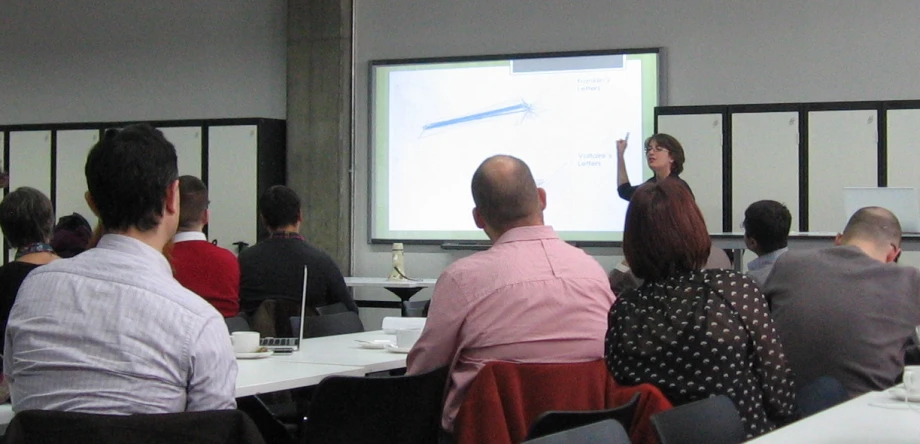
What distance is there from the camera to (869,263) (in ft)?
9.86

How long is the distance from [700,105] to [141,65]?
4703 mm

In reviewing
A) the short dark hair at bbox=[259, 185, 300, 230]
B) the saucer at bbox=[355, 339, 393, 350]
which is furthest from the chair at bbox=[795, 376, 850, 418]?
the short dark hair at bbox=[259, 185, 300, 230]

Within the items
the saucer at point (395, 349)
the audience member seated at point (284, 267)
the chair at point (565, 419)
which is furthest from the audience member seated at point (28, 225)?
the chair at point (565, 419)

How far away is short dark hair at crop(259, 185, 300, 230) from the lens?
432cm

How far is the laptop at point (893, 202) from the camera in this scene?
5.36m

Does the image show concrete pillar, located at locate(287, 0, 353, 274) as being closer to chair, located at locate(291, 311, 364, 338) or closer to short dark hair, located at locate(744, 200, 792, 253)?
chair, located at locate(291, 311, 364, 338)

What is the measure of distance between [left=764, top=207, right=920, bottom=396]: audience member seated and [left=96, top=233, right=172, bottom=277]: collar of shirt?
200 cm

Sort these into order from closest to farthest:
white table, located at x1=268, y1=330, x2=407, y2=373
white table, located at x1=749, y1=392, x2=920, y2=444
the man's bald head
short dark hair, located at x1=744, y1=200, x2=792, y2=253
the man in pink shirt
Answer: white table, located at x1=749, y1=392, x2=920, y2=444
the man in pink shirt
white table, located at x1=268, y1=330, x2=407, y2=373
the man's bald head
short dark hair, located at x1=744, y1=200, x2=792, y2=253

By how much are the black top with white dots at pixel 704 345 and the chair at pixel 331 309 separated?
2105 millimetres

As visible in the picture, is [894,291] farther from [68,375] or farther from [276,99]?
[276,99]

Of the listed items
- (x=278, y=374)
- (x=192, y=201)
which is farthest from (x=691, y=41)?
(x=278, y=374)

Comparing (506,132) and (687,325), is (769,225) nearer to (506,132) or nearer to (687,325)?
(687,325)

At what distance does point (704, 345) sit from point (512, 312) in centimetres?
43

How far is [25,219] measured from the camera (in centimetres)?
354
